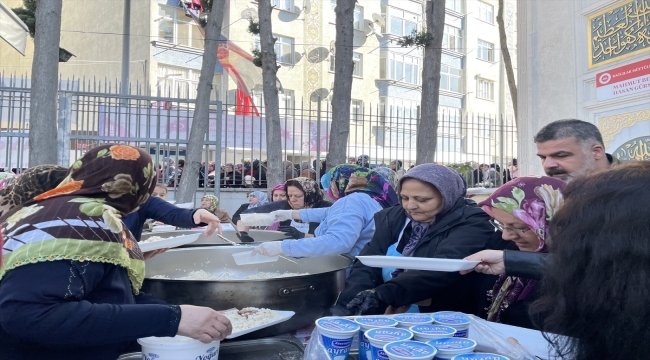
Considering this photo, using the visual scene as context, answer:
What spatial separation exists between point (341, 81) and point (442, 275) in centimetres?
546

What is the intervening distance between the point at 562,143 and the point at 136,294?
2.38 m

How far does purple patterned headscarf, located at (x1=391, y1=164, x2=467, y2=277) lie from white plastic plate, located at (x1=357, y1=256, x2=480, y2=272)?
58 cm

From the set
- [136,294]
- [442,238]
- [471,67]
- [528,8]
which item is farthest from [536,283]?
[471,67]

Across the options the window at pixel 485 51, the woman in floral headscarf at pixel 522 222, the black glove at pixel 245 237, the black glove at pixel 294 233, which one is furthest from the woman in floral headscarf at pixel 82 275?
the window at pixel 485 51

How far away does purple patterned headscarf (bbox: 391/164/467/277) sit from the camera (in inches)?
89.8

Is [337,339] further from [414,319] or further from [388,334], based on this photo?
[414,319]

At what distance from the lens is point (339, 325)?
1.40 meters

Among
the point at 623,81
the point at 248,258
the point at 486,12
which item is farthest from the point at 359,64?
the point at 248,258

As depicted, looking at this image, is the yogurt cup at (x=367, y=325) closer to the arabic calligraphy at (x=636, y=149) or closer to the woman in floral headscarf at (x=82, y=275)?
the woman in floral headscarf at (x=82, y=275)

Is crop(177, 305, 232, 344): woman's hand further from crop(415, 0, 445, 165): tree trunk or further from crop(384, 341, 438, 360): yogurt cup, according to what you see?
crop(415, 0, 445, 165): tree trunk

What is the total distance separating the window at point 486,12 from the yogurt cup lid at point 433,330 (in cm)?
2771

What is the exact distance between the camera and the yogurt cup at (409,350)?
115 centimetres

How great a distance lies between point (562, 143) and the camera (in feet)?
9.10

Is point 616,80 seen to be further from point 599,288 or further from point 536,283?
point 599,288
